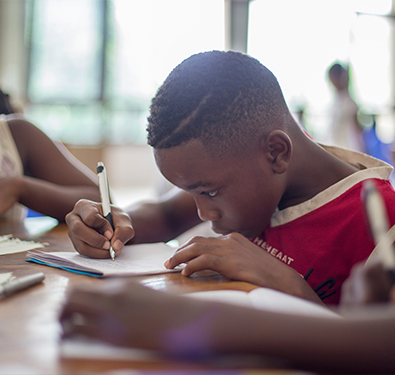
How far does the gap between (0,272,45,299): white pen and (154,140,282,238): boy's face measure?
31 cm

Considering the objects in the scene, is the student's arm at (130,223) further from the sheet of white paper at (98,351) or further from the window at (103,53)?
the window at (103,53)

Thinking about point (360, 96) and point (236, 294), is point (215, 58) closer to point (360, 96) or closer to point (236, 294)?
point (236, 294)

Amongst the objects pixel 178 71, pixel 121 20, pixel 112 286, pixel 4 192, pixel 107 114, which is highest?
pixel 121 20

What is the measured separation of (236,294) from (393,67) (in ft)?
20.1

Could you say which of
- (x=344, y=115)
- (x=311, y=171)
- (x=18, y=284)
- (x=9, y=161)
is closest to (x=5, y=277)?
(x=18, y=284)

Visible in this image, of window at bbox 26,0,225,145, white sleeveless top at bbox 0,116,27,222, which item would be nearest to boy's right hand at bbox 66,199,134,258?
white sleeveless top at bbox 0,116,27,222

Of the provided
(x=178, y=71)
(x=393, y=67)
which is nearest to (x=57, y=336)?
(x=178, y=71)

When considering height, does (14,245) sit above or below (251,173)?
below

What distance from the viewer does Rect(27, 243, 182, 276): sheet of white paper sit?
1.90 ft

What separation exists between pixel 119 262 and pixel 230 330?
15.0 inches

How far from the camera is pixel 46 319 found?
40cm

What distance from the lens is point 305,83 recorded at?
209 inches

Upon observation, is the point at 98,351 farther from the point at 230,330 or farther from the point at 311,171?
the point at 311,171

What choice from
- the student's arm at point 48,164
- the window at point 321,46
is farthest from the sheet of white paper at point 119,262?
the window at point 321,46
